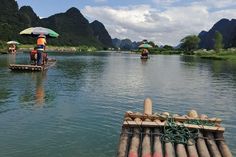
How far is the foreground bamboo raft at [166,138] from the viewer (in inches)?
412

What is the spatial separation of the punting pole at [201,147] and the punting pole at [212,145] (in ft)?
0.52

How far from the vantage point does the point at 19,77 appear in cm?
3825

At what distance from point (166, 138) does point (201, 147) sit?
3.70 feet

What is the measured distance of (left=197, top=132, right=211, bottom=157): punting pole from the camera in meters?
10.4

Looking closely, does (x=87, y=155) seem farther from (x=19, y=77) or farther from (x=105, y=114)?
(x=19, y=77)

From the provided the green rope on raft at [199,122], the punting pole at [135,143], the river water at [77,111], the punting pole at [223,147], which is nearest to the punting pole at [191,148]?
the punting pole at [223,147]

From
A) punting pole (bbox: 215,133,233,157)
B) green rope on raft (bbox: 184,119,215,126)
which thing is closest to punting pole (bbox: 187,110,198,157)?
punting pole (bbox: 215,133,233,157)

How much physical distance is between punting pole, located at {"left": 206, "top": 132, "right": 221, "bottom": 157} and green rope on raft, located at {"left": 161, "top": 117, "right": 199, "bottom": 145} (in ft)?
1.27

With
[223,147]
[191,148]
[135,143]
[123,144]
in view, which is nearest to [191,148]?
[191,148]

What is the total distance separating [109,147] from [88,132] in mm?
2428

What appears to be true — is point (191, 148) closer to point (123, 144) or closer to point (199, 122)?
point (199, 122)

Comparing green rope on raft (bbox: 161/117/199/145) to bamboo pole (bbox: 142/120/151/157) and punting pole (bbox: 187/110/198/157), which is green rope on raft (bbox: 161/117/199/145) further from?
bamboo pole (bbox: 142/120/151/157)

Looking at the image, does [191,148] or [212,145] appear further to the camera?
[212,145]

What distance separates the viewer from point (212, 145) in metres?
10.9
